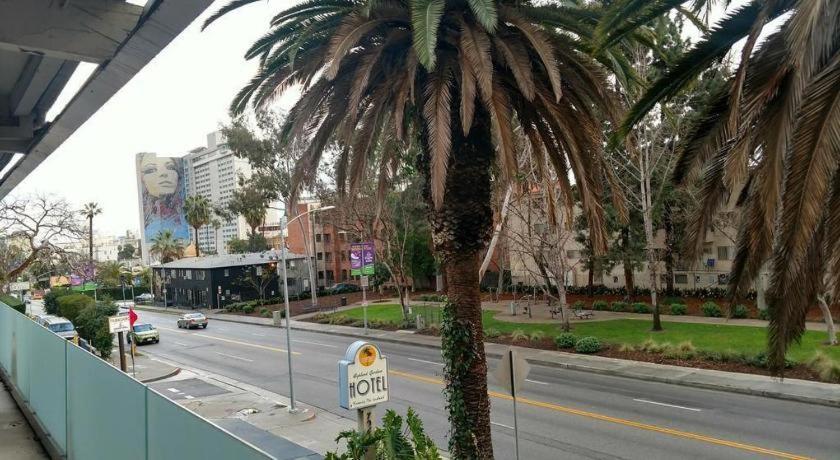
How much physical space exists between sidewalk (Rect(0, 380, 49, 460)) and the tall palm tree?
6922 millimetres

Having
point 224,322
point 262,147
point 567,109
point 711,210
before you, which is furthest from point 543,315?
point 711,210

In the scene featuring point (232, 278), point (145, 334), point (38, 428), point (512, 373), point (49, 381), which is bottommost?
point (145, 334)

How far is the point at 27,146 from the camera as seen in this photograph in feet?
37.8

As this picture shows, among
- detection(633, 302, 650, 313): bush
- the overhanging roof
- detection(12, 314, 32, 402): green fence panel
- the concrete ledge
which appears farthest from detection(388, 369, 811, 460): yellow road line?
detection(633, 302, 650, 313): bush

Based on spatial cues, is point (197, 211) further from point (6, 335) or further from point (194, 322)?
point (6, 335)

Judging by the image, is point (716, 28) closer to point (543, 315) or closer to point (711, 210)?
point (711, 210)

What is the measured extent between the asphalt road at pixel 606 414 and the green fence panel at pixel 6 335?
30.3 ft

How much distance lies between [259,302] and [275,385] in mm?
39126

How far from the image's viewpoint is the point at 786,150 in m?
5.17

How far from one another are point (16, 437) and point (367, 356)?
653cm

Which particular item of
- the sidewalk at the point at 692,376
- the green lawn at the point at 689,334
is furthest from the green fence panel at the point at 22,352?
the green lawn at the point at 689,334

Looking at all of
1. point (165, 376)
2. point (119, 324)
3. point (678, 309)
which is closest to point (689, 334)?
point (678, 309)

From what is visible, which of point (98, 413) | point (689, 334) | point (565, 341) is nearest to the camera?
point (98, 413)

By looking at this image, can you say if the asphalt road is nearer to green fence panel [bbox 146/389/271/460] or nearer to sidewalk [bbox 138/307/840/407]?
sidewalk [bbox 138/307/840/407]
